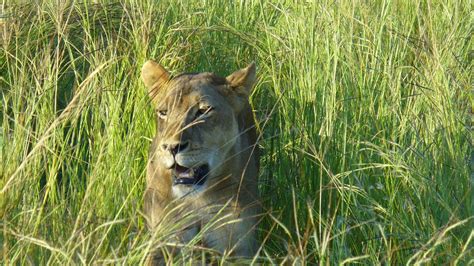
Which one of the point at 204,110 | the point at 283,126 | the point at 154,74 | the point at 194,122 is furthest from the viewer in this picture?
the point at 283,126

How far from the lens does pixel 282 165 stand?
5023 millimetres

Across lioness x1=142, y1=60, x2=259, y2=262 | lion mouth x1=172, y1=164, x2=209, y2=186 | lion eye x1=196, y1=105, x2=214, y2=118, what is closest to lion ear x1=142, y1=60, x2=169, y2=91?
lioness x1=142, y1=60, x2=259, y2=262

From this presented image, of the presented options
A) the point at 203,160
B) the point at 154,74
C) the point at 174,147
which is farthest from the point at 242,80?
the point at 174,147

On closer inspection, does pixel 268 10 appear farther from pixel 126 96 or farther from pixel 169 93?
pixel 169 93

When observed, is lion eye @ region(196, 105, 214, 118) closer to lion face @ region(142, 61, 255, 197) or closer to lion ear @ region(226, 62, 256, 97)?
lion face @ region(142, 61, 255, 197)

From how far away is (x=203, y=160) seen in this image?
4.19 m

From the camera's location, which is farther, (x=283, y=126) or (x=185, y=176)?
(x=283, y=126)

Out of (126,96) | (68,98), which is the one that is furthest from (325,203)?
(68,98)

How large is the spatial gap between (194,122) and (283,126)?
1.40m

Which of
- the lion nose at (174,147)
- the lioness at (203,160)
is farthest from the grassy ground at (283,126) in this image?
the lion nose at (174,147)

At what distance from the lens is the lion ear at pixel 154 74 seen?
4617 millimetres

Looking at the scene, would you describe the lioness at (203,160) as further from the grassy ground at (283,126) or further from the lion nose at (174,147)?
the grassy ground at (283,126)

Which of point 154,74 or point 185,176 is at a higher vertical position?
point 154,74

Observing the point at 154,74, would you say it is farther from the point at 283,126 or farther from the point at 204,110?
the point at 283,126
